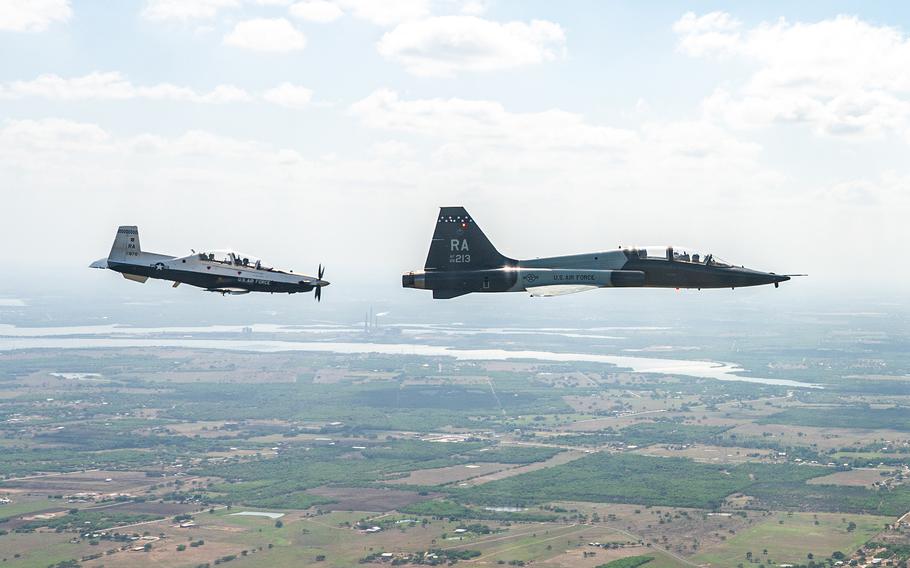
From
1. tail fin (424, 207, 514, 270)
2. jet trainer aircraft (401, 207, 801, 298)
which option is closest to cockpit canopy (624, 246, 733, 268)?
jet trainer aircraft (401, 207, 801, 298)

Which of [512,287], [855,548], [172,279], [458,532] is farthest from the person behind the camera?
[458,532]

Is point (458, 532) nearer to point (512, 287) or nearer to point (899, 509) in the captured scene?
point (899, 509)

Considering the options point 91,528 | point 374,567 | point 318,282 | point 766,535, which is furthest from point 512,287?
point 91,528

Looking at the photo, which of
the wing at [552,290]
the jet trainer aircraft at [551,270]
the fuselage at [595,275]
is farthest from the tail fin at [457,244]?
the wing at [552,290]

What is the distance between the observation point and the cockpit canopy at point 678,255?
64.2m

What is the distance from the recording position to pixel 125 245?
1997 inches

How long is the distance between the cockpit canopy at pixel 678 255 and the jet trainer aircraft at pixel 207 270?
22.2 meters

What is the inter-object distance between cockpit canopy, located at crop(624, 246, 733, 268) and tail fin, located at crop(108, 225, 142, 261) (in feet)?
102

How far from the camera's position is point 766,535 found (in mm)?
177625

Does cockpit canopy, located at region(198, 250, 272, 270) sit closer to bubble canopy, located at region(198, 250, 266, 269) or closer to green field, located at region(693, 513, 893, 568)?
bubble canopy, located at region(198, 250, 266, 269)

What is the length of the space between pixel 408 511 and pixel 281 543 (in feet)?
98.3

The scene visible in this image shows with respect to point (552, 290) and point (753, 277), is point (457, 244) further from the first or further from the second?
point (753, 277)

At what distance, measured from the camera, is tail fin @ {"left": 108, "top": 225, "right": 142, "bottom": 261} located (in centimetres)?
5066

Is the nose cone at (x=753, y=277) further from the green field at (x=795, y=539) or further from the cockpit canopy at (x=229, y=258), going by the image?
the green field at (x=795, y=539)
